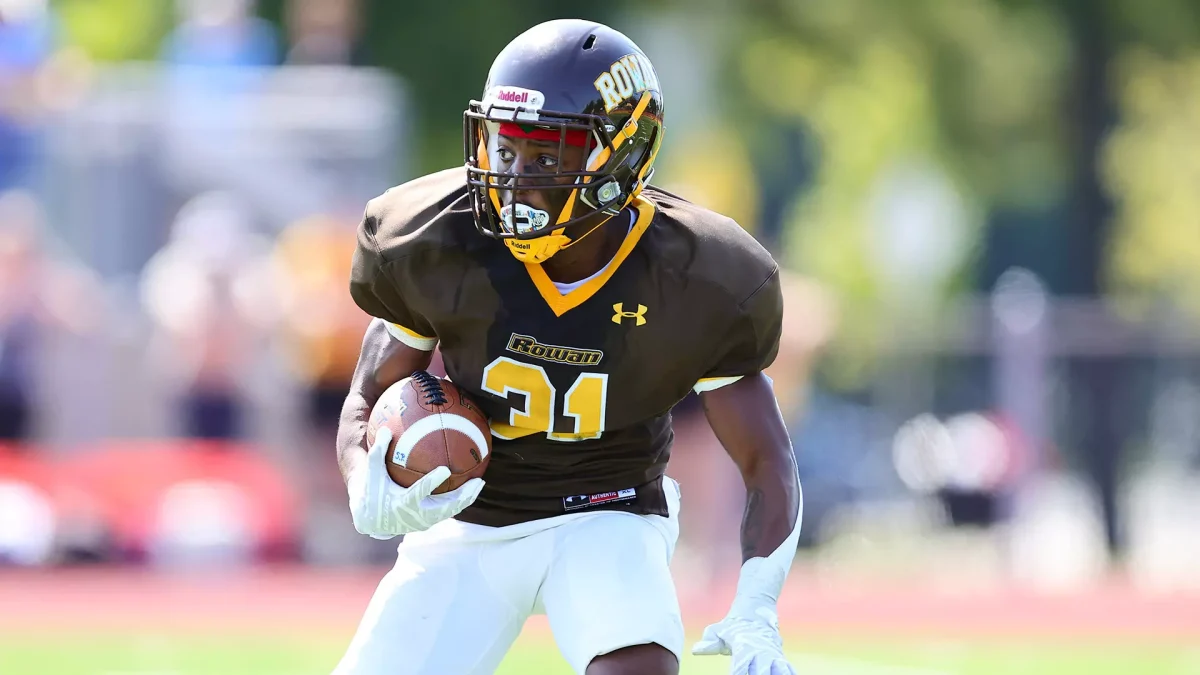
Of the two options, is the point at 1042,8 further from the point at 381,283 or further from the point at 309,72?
the point at 381,283

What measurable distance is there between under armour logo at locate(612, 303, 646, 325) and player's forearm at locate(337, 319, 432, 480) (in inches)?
20.1

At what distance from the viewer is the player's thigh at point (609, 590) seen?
374cm

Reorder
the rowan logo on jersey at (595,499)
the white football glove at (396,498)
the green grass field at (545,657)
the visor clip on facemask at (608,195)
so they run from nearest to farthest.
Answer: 1. the white football glove at (396,498)
2. the visor clip on facemask at (608,195)
3. the rowan logo on jersey at (595,499)
4. the green grass field at (545,657)

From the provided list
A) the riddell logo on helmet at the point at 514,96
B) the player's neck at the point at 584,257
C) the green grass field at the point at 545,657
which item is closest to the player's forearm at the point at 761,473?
the player's neck at the point at 584,257

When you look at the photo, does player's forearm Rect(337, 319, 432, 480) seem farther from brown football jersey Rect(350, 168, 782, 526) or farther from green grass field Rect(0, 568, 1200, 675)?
green grass field Rect(0, 568, 1200, 675)

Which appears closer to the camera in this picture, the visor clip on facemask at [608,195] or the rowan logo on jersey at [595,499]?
the visor clip on facemask at [608,195]

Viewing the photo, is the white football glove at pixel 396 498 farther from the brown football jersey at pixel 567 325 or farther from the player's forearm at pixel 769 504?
the player's forearm at pixel 769 504

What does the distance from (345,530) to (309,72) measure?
288cm

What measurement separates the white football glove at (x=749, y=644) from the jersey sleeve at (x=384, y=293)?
3.33 ft

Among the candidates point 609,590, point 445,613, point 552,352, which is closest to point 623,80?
point 552,352

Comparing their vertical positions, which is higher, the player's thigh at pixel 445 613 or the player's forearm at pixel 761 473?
the player's forearm at pixel 761 473

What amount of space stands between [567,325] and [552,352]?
0.07 m

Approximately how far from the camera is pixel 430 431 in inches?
150

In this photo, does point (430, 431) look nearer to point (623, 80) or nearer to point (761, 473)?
point (761, 473)
